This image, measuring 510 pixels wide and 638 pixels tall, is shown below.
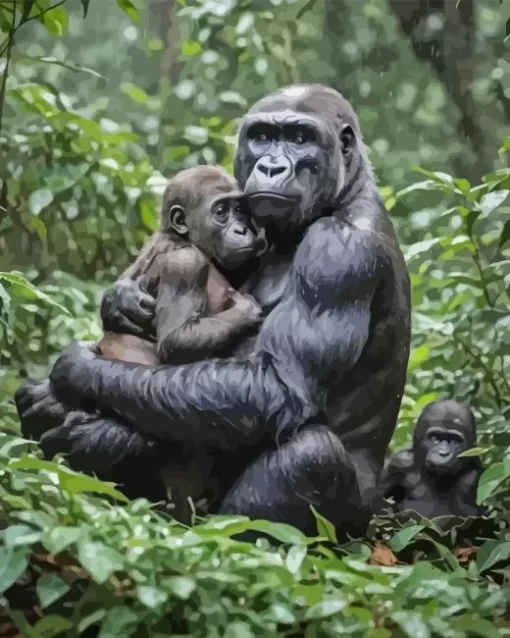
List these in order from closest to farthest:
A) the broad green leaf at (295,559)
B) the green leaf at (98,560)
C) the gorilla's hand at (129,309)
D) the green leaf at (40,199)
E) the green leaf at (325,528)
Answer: the green leaf at (98,560), the broad green leaf at (295,559), the green leaf at (325,528), the gorilla's hand at (129,309), the green leaf at (40,199)

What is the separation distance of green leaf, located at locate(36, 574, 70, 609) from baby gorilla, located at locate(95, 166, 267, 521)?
0.41m

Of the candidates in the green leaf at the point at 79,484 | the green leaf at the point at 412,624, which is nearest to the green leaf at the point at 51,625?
the green leaf at the point at 79,484

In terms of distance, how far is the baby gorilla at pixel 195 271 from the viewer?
54.7 inches

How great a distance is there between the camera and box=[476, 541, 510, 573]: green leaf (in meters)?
1.15

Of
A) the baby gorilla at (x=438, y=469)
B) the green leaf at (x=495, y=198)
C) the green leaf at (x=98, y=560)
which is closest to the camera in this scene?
the green leaf at (x=98, y=560)

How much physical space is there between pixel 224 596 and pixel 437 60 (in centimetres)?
281

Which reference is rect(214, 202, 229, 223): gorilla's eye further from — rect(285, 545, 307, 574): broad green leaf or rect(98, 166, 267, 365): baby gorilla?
rect(285, 545, 307, 574): broad green leaf

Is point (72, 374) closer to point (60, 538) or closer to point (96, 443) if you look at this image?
point (96, 443)

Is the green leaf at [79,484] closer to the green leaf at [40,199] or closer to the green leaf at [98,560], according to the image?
the green leaf at [98,560]

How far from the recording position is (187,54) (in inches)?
124

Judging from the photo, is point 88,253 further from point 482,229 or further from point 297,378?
point 297,378

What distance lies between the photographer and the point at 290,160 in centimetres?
140

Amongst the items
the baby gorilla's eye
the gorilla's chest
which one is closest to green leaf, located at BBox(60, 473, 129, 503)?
the gorilla's chest

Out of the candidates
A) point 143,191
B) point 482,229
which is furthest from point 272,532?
point 482,229
